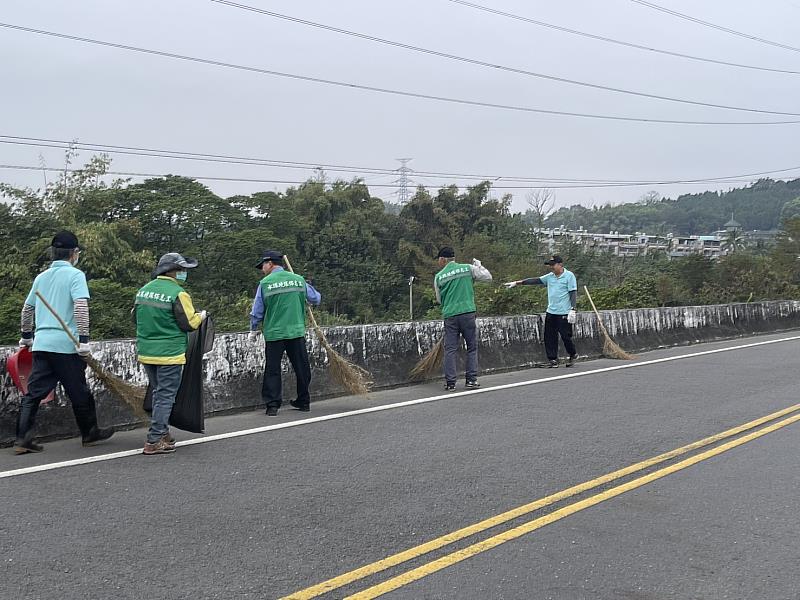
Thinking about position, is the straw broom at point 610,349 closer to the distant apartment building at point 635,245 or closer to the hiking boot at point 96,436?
the hiking boot at point 96,436

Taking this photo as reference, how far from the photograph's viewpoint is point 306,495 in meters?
5.48

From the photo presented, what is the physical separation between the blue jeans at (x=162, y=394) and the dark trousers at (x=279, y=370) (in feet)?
5.66

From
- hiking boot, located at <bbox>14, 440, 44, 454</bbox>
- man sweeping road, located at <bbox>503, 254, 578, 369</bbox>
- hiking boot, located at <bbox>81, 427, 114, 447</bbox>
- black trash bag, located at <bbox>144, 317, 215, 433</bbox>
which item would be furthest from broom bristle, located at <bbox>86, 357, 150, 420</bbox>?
man sweeping road, located at <bbox>503, 254, 578, 369</bbox>

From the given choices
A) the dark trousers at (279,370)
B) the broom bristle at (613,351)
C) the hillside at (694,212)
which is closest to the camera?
the dark trousers at (279,370)

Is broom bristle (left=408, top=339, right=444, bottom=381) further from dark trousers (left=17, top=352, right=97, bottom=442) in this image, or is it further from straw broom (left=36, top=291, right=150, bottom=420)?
dark trousers (left=17, top=352, right=97, bottom=442)

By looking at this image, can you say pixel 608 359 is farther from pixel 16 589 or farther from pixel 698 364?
pixel 16 589

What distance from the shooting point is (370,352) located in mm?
10562

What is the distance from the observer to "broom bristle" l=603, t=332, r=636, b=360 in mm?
14062

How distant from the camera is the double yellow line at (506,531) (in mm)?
4016

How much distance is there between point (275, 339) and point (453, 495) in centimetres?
357

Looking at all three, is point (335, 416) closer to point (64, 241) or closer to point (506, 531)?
point (64, 241)

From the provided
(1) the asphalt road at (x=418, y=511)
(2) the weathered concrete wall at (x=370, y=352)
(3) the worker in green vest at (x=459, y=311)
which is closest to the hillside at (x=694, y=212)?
(2) the weathered concrete wall at (x=370, y=352)

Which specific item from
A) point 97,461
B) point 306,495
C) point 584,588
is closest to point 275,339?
point 97,461

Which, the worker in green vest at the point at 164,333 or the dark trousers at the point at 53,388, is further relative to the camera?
the worker in green vest at the point at 164,333
